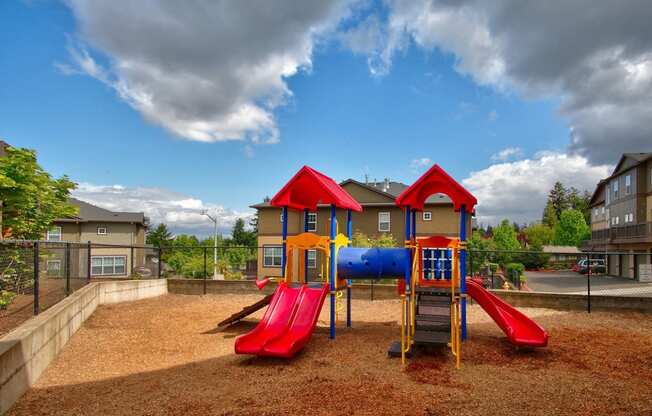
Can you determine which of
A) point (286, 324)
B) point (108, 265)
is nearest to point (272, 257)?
point (108, 265)

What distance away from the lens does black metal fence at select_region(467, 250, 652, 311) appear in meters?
21.3

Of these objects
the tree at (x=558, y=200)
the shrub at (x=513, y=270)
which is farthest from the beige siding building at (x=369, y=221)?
the tree at (x=558, y=200)

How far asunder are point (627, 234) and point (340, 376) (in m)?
34.9

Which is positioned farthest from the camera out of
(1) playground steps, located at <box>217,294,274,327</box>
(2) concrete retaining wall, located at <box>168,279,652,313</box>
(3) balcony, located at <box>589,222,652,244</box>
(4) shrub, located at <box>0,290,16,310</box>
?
(3) balcony, located at <box>589,222,652,244</box>

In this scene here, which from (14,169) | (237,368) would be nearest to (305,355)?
(237,368)

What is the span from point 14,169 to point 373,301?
11.7 metres

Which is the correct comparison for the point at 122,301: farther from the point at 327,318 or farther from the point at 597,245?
the point at 597,245

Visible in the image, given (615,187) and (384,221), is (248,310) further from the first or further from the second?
(615,187)

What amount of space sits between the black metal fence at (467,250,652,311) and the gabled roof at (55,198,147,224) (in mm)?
30437

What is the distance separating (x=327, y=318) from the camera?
11.8m

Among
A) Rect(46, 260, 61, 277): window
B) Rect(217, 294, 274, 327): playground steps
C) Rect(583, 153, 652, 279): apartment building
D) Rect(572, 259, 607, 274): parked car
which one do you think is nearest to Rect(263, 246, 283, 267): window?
Rect(217, 294, 274, 327): playground steps

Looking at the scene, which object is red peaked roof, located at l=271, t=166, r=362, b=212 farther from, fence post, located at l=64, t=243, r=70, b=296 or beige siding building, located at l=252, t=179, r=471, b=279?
beige siding building, located at l=252, t=179, r=471, b=279

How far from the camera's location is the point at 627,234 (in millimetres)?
32625

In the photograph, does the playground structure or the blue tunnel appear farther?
the blue tunnel
